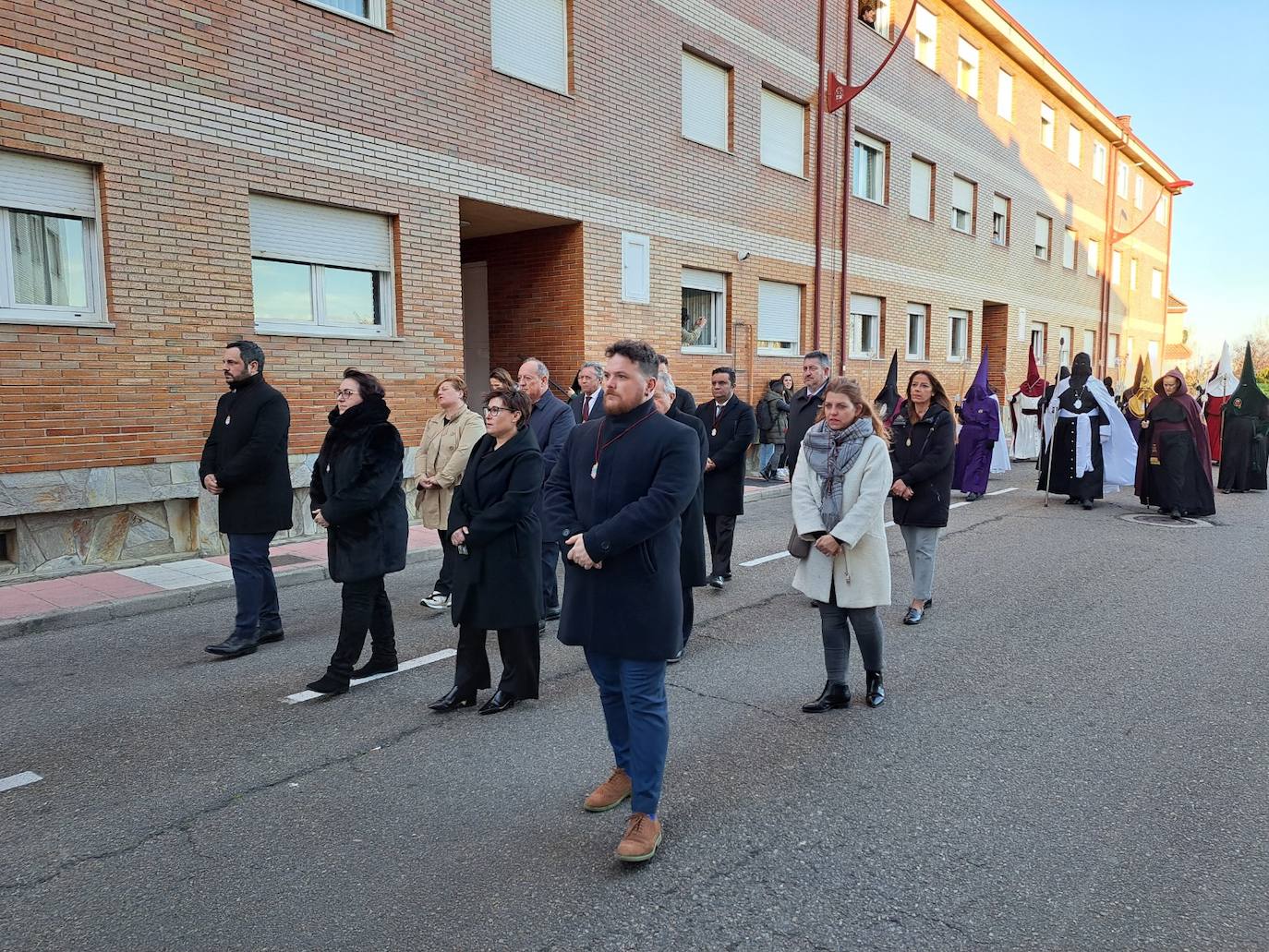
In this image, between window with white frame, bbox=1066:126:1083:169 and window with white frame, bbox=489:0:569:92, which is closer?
window with white frame, bbox=489:0:569:92

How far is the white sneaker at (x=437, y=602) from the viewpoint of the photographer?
22.9 feet

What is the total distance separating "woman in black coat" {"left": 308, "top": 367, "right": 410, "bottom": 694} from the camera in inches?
196

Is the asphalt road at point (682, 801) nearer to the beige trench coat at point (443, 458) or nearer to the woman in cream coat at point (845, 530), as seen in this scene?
the woman in cream coat at point (845, 530)

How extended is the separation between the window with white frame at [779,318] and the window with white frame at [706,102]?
2.68 metres

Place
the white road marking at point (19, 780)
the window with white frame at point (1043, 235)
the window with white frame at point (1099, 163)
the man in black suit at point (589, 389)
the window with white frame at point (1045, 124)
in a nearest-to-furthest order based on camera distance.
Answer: the white road marking at point (19, 780)
the man in black suit at point (589, 389)
the window with white frame at point (1045, 124)
the window with white frame at point (1043, 235)
the window with white frame at point (1099, 163)

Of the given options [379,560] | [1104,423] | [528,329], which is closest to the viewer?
[379,560]

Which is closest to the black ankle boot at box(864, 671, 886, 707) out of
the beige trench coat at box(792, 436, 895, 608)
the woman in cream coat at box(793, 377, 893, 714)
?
the woman in cream coat at box(793, 377, 893, 714)

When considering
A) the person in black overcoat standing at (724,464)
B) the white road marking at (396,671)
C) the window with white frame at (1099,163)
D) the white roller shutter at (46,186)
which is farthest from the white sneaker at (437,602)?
the window with white frame at (1099,163)

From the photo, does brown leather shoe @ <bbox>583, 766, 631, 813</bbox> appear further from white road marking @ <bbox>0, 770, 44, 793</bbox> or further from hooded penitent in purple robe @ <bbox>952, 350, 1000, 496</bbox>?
hooded penitent in purple robe @ <bbox>952, 350, 1000, 496</bbox>

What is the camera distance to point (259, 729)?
14.9 ft

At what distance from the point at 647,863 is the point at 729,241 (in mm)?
13644

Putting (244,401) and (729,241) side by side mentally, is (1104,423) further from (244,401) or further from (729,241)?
(244,401)

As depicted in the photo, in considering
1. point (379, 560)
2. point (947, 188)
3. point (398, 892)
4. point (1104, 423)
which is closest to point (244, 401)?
point (379, 560)

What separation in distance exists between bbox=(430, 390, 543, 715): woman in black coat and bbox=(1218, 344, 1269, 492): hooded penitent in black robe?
13.5 metres
